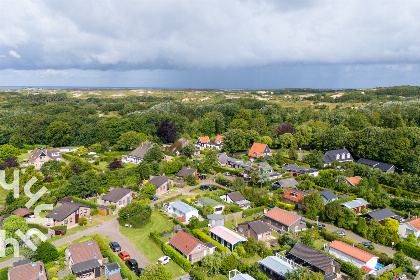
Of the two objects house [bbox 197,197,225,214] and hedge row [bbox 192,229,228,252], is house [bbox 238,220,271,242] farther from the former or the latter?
house [bbox 197,197,225,214]

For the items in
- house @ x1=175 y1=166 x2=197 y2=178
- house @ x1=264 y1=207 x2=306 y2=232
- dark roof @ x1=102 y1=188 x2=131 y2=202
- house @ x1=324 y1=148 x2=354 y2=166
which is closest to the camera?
house @ x1=264 y1=207 x2=306 y2=232

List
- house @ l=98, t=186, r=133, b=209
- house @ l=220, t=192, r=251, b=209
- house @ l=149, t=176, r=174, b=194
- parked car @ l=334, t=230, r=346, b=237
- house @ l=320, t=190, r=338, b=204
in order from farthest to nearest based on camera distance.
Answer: house @ l=149, t=176, r=174, b=194 < house @ l=220, t=192, r=251, b=209 < house @ l=98, t=186, r=133, b=209 < house @ l=320, t=190, r=338, b=204 < parked car @ l=334, t=230, r=346, b=237

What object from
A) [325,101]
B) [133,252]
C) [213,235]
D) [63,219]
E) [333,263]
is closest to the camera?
[333,263]

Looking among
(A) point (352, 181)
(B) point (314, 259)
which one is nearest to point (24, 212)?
(B) point (314, 259)

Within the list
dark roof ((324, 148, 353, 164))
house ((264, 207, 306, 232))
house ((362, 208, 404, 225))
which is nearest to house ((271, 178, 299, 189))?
house ((264, 207, 306, 232))

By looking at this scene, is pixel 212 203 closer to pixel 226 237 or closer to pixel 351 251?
pixel 226 237

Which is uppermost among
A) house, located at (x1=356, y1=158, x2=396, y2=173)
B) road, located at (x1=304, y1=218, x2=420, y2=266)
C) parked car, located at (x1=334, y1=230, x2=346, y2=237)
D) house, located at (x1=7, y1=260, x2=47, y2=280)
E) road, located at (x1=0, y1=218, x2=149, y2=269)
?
house, located at (x1=356, y1=158, x2=396, y2=173)

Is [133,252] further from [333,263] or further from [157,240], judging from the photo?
[333,263]

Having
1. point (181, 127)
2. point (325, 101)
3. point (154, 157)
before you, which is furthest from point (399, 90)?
point (154, 157)
